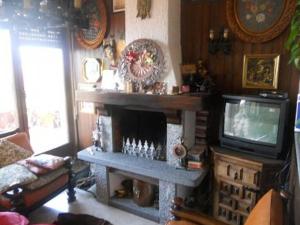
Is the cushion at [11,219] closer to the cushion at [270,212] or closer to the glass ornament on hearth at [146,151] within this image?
the glass ornament on hearth at [146,151]

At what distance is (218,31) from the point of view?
2.65 meters

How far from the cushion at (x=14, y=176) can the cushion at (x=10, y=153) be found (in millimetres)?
130

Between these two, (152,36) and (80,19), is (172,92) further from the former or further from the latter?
(80,19)

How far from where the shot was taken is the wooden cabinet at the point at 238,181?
220cm

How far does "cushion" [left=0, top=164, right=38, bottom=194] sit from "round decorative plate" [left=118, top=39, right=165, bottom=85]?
4.94 feet

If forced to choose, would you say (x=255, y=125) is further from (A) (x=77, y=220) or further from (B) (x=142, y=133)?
(A) (x=77, y=220)

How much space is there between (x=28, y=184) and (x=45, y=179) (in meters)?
0.21

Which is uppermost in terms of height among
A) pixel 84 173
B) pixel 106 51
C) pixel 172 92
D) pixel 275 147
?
pixel 106 51

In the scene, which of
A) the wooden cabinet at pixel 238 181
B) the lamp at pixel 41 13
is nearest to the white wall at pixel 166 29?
the lamp at pixel 41 13

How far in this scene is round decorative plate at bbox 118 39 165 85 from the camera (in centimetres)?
268

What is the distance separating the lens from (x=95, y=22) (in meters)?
3.46

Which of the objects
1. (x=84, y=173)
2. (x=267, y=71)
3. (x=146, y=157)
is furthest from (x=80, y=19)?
(x=84, y=173)

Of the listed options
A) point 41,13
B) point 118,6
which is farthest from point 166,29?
point 41,13

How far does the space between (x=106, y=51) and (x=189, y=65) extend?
1.29m
